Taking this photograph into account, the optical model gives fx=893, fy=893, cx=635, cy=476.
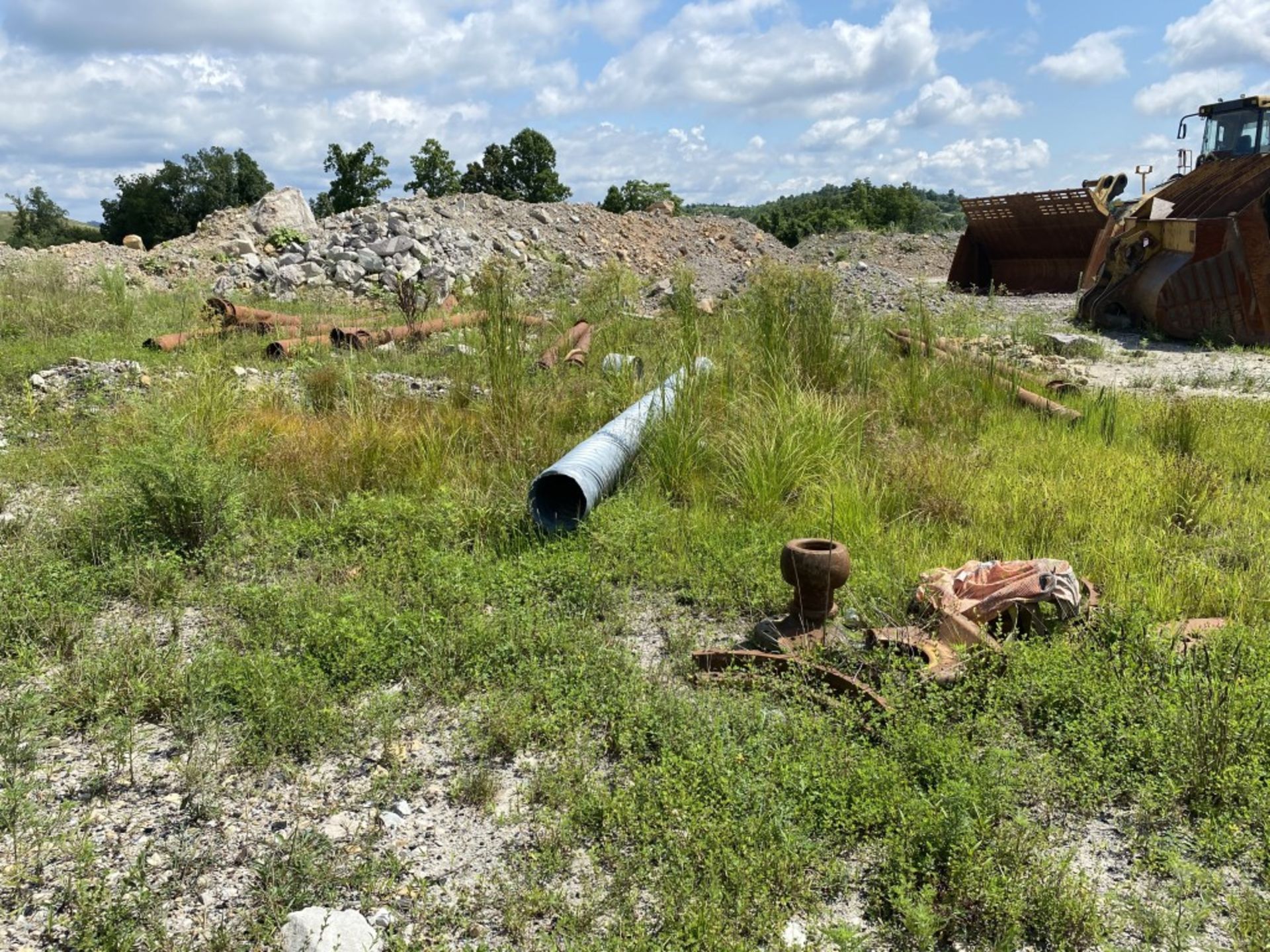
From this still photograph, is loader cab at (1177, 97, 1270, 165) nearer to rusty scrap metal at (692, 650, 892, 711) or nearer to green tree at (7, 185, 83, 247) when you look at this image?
rusty scrap metal at (692, 650, 892, 711)

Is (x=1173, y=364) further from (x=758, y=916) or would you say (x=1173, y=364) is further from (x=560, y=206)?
(x=560, y=206)

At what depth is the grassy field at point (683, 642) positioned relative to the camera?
2408 mm

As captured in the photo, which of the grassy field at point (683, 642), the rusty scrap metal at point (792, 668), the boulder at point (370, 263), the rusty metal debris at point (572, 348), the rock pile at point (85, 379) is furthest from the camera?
the boulder at point (370, 263)

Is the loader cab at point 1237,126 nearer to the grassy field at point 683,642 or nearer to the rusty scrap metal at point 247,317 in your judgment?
the grassy field at point 683,642

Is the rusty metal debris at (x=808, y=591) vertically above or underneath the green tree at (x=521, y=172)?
underneath

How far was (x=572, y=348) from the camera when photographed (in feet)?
27.9

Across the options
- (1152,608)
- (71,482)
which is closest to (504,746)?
(1152,608)

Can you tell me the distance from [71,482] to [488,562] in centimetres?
304

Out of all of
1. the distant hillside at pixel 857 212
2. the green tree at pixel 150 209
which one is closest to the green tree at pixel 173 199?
the green tree at pixel 150 209

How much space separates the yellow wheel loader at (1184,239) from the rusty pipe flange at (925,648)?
30.9ft

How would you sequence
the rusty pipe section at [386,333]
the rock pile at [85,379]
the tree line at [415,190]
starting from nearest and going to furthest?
the rock pile at [85,379]
the rusty pipe section at [386,333]
the tree line at [415,190]

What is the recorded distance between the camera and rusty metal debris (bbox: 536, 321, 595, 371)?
304 inches

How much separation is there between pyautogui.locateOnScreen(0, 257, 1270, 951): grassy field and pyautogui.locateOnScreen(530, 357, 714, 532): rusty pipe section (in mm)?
146

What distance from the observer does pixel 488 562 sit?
14.4ft
